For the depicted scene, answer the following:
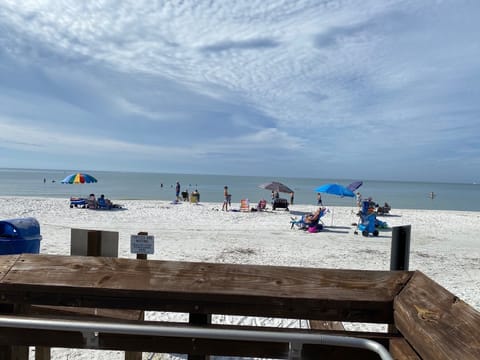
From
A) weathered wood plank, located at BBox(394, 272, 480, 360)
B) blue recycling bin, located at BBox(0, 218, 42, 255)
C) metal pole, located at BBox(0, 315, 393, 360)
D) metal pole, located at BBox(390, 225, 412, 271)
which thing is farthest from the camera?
blue recycling bin, located at BBox(0, 218, 42, 255)

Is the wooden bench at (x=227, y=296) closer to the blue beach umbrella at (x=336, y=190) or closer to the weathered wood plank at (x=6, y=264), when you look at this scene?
the weathered wood plank at (x=6, y=264)

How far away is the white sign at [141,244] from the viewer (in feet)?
8.39

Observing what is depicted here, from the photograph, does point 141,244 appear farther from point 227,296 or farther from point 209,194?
point 209,194

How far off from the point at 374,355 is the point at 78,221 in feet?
48.6

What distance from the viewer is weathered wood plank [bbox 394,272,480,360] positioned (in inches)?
36.2

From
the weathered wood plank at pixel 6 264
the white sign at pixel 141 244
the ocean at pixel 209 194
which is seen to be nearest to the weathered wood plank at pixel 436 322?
the weathered wood plank at pixel 6 264

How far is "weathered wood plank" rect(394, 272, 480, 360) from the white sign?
76.5 inches

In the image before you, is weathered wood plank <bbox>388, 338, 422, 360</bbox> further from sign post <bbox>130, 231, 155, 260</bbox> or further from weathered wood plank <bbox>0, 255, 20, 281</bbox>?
sign post <bbox>130, 231, 155, 260</bbox>

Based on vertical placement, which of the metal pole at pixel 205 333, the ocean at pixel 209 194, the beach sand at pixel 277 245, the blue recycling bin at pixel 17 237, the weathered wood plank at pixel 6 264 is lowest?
the ocean at pixel 209 194

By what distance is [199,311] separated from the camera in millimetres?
1281

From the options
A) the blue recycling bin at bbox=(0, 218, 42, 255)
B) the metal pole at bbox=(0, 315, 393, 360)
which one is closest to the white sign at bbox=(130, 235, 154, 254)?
the metal pole at bbox=(0, 315, 393, 360)

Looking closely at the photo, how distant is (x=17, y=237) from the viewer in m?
3.88

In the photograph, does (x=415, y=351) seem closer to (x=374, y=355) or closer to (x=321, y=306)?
(x=374, y=355)

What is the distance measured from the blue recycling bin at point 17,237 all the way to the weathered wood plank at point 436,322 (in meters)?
4.30
